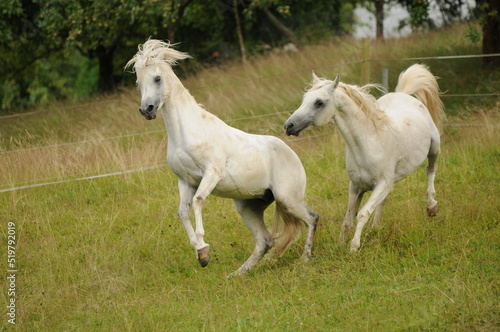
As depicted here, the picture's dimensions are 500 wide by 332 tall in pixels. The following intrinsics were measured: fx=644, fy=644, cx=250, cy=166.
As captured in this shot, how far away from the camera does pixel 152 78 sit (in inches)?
229

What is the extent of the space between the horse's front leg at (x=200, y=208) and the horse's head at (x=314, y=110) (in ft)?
3.05

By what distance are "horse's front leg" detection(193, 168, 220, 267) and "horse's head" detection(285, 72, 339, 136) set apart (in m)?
0.93

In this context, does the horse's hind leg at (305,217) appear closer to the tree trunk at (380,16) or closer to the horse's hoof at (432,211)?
the horse's hoof at (432,211)

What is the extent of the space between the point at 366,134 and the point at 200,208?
1920 millimetres

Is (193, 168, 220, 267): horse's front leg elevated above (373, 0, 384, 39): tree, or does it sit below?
above

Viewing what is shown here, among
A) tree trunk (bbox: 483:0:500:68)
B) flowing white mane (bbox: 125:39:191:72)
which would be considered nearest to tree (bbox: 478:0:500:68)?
tree trunk (bbox: 483:0:500:68)

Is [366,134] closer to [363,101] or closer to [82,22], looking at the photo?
[363,101]

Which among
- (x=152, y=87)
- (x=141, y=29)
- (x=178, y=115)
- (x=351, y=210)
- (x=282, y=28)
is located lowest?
(x=282, y=28)

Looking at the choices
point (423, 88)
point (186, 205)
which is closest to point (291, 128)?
point (186, 205)

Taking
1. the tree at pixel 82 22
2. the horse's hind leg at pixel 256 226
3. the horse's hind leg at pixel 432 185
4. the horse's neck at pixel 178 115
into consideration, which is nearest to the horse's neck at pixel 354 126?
the horse's hind leg at pixel 256 226

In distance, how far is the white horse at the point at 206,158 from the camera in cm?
583

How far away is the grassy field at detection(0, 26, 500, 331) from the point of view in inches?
206

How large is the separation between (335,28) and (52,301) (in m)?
16.1

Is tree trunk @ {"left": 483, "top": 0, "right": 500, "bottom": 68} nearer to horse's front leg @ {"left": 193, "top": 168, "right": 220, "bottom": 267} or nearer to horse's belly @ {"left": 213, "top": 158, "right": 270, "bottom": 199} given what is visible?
horse's belly @ {"left": 213, "top": 158, "right": 270, "bottom": 199}
